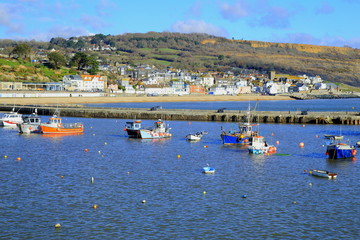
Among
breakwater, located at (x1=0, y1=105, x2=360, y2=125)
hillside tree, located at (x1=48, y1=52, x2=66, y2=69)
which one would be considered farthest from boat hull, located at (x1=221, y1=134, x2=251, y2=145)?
hillside tree, located at (x1=48, y1=52, x2=66, y2=69)

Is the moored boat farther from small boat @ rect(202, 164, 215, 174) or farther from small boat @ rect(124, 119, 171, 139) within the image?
small boat @ rect(124, 119, 171, 139)

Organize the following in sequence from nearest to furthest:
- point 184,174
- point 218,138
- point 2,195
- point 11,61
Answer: point 2,195 < point 184,174 < point 218,138 < point 11,61

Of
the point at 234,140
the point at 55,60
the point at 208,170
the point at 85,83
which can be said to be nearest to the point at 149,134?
the point at 234,140

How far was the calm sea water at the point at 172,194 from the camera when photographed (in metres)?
21.7

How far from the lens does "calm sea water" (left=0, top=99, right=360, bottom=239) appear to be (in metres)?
21.7

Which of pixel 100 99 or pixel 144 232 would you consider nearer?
pixel 144 232

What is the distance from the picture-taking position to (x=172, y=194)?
1091 inches

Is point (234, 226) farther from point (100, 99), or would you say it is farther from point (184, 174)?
point (100, 99)

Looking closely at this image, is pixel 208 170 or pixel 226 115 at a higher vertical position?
Result: pixel 226 115

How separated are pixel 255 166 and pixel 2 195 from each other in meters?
18.7

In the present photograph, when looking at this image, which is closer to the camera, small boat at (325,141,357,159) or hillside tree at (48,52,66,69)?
small boat at (325,141,357,159)

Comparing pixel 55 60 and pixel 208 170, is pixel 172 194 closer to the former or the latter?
pixel 208 170

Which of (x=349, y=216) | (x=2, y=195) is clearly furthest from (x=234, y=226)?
(x=2, y=195)

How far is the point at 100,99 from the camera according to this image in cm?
14438
